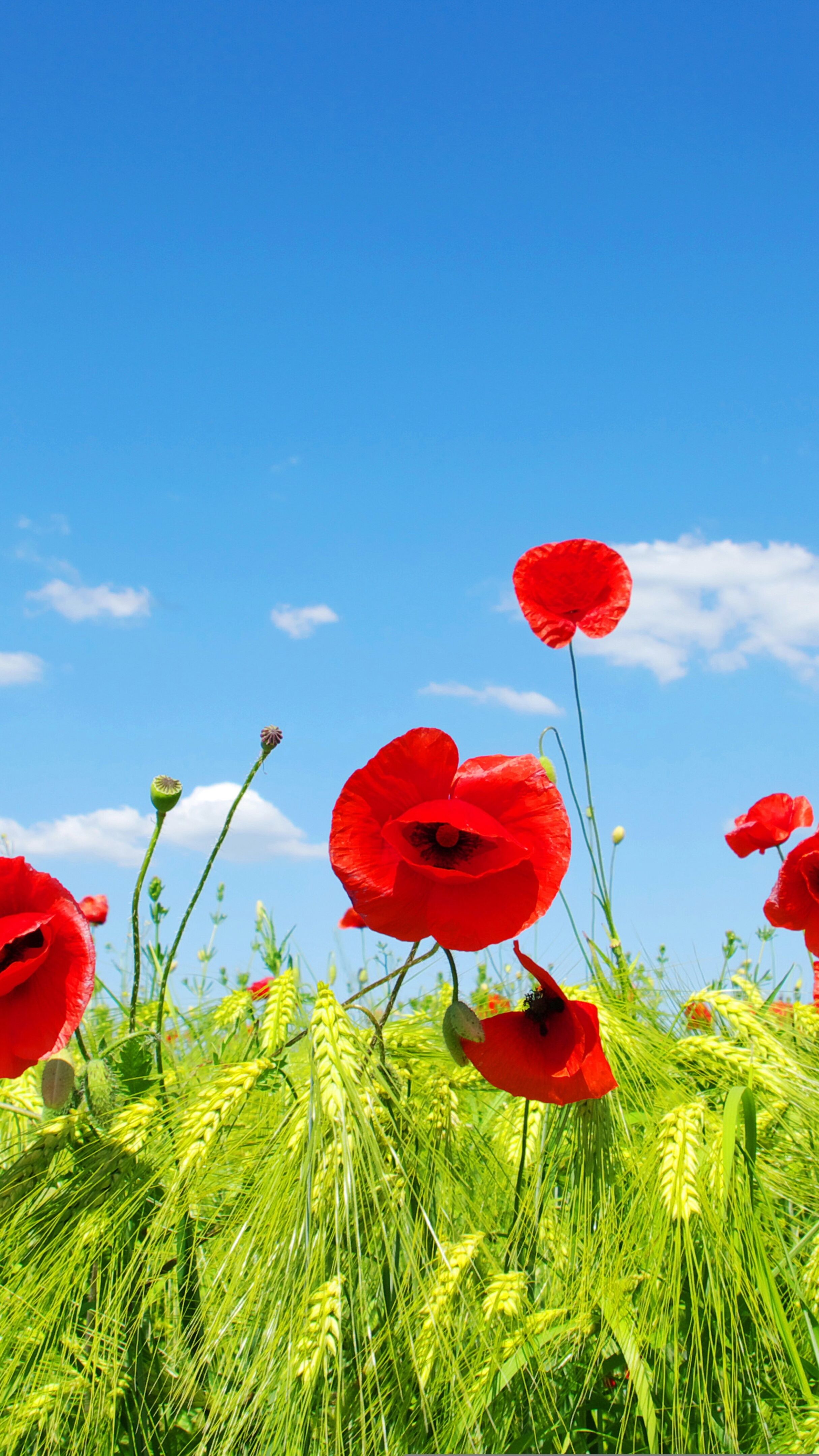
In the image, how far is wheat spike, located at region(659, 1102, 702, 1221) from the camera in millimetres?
753

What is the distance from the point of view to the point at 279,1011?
2.85ft

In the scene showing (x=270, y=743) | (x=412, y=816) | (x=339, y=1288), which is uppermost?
(x=270, y=743)

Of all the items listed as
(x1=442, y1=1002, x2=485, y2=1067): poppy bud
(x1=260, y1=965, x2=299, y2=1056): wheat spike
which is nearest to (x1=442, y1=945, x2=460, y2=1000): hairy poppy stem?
(x1=442, y1=1002, x2=485, y2=1067): poppy bud

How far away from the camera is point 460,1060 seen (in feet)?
2.49

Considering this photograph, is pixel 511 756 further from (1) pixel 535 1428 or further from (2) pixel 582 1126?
(1) pixel 535 1428

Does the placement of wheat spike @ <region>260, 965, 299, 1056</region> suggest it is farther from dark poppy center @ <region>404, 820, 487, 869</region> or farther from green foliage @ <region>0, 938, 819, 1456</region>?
dark poppy center @ <region>404, 820, 487, 869</region>

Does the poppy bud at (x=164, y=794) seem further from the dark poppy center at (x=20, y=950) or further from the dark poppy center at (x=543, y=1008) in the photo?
the dark poppy center at (x=543, y=1008)

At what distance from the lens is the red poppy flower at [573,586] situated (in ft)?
4.09

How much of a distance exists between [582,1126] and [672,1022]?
0.25 m

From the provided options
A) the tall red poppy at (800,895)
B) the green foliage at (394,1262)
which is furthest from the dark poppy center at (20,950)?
the tall red poppy at (800,895)

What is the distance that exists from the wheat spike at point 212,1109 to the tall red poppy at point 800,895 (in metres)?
0.58

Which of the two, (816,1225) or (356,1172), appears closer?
(356,1172)

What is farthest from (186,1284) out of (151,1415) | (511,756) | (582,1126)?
(511,756)

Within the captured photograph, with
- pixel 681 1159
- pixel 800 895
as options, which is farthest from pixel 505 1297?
pixel 800 895
